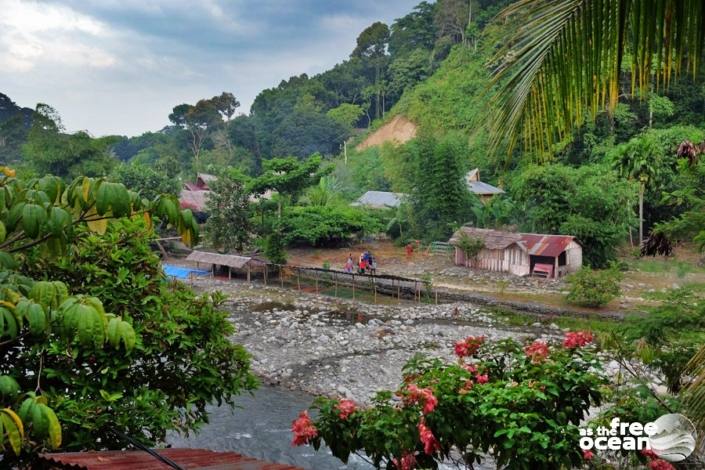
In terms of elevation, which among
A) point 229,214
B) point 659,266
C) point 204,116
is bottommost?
point 659,266

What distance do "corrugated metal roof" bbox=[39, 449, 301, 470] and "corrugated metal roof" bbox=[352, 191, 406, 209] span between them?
23947 mm

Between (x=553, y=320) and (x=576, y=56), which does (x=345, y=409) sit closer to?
(x=576, y=56)

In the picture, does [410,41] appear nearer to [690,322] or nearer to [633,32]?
[690,322]

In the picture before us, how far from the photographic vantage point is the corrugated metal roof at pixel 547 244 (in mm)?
18062

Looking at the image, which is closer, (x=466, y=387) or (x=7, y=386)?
(x=7, y=386)

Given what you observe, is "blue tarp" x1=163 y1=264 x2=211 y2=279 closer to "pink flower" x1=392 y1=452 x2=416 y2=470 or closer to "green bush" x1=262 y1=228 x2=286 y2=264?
"green bush" x1=262 y1=228 x2=286 y2=264

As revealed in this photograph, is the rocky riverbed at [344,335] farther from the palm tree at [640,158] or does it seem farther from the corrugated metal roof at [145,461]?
the corrugated metal roof at [145,461]

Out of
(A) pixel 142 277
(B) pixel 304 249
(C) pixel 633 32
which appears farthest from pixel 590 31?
(B) pixel 304 249

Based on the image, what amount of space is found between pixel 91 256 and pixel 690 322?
618 centimetres

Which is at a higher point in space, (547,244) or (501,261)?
(547,244)

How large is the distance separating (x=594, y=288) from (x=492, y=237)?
5.22 metres

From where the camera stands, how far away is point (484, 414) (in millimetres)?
3180

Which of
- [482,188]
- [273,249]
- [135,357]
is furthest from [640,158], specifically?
[482,188]

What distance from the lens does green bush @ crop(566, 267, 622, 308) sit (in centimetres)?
1503
